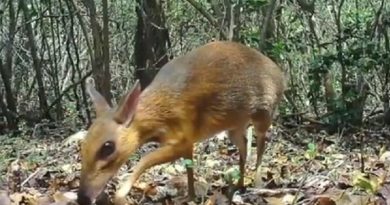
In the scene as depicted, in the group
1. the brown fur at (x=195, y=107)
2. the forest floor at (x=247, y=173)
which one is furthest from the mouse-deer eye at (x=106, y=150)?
the forest floor at (x=247, y=173)

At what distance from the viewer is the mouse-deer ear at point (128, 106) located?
5164 millimetres

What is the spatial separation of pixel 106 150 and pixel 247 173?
1894mm

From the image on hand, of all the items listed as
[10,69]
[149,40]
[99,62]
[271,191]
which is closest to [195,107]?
[271,191]

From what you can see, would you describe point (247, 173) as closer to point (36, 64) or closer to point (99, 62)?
point (99, 62)

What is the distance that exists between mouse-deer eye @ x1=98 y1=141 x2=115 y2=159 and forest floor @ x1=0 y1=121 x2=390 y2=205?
352 mm

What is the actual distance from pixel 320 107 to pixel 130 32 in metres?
3.34

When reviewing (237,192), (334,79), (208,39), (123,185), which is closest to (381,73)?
(334,79)

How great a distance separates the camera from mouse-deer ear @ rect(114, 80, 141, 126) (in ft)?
16.9

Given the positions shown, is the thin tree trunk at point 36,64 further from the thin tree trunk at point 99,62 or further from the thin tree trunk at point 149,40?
the thin tree trunk at point 99,62

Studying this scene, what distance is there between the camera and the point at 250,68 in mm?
6414

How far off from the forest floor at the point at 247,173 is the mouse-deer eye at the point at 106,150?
0.35 m

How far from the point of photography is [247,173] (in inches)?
264

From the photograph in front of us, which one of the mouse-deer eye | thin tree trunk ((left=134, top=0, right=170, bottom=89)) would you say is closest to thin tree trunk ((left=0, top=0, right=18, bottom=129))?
thin tree trunk ((left=134, top=0, right=170, bottom=89))

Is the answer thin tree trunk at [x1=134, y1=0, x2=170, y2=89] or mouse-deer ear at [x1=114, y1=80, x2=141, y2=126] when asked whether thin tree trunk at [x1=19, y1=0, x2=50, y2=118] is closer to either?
thin tree trunk at [x1=134, y1=0, x2=170, y2=89]
